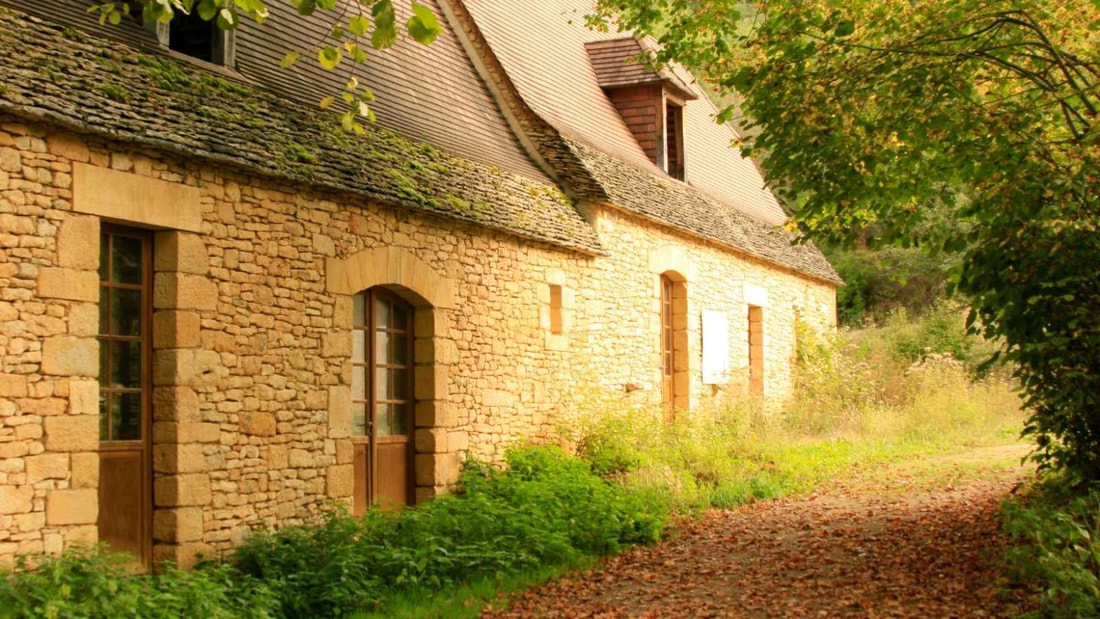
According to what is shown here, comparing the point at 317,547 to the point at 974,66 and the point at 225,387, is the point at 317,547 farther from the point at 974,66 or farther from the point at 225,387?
the point at 974,66

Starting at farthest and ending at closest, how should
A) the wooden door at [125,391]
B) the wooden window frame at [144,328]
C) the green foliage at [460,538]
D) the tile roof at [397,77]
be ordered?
the tile roof at [397,77] → the green foliage at [460,538] → the wooden window frame at [144,328] → the wooden door at [125,391]

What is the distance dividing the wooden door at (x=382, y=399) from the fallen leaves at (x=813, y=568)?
89.9 inches

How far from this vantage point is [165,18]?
556 centimetres

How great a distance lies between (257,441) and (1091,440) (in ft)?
19.5

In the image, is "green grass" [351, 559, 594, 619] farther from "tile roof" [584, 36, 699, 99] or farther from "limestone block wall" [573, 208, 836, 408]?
"tile roof" [584, 36, 699, 99]

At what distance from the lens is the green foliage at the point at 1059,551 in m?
6.10

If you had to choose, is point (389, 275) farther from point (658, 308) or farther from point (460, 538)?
point (658, 308)

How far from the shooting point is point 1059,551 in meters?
6.71

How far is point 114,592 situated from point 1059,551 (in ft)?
18.5

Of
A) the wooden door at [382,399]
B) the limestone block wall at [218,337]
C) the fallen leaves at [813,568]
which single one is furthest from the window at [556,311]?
the fallen leaves at [813,568]

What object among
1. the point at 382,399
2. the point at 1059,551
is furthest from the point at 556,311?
the point at 1059,551

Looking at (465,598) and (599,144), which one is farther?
(599,144)

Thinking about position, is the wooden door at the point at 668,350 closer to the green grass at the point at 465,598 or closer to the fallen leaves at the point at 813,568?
the fallen leaves at the point at 813,568

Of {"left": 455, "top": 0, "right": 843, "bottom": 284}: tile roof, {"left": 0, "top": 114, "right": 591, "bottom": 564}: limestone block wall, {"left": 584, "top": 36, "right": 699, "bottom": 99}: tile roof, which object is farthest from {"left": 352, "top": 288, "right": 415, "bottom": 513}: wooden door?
{"left": 584, "top": 36, "right": 699, "bottom": 99}: tile roof
